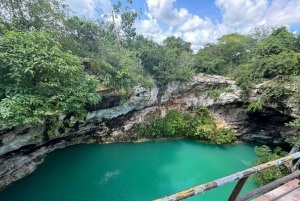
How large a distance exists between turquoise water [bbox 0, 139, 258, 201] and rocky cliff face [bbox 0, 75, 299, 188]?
57cm

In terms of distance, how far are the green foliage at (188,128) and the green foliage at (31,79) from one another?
561cm

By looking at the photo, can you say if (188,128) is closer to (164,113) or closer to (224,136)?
(164,113)

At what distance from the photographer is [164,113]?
411 inches

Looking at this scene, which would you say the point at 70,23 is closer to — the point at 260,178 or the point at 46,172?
the point at 46,172

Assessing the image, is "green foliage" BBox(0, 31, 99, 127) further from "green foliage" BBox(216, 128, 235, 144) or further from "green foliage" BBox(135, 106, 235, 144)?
"green foliage" BBox(216, 128, 235, 144)

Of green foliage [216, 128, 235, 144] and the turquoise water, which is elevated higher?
green foliage [216, 128, 235, 144]

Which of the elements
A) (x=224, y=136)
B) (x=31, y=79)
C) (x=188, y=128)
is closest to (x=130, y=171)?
(x=188, y=128)

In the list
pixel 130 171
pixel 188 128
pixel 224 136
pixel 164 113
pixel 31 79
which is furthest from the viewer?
pixel 164 113

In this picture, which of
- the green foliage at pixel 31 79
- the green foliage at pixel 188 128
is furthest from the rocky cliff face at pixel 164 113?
the green foliage at pixel 31 79

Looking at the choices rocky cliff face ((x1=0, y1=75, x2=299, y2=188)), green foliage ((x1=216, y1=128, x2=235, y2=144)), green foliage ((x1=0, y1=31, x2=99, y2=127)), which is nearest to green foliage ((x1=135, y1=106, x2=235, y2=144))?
green foliage ((x1=216, y1=128, x2=235, y2=144))

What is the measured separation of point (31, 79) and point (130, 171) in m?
5.22

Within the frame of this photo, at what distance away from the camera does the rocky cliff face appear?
716 centimetres

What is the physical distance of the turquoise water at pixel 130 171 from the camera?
5.57m

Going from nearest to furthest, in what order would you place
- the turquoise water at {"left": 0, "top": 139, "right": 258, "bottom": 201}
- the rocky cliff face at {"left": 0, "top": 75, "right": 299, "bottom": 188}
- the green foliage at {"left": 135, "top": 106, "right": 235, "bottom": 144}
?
the turquoise water at {"left": 0, "top": 139, "right": 258, "bottom": 201} → the rocky cliff face at {"left": 0, "top": 75, "right": 299, "bottom": 188} → the green foliage at {"left": 135, "top": 106, "right": 235, "bottom": 144}
